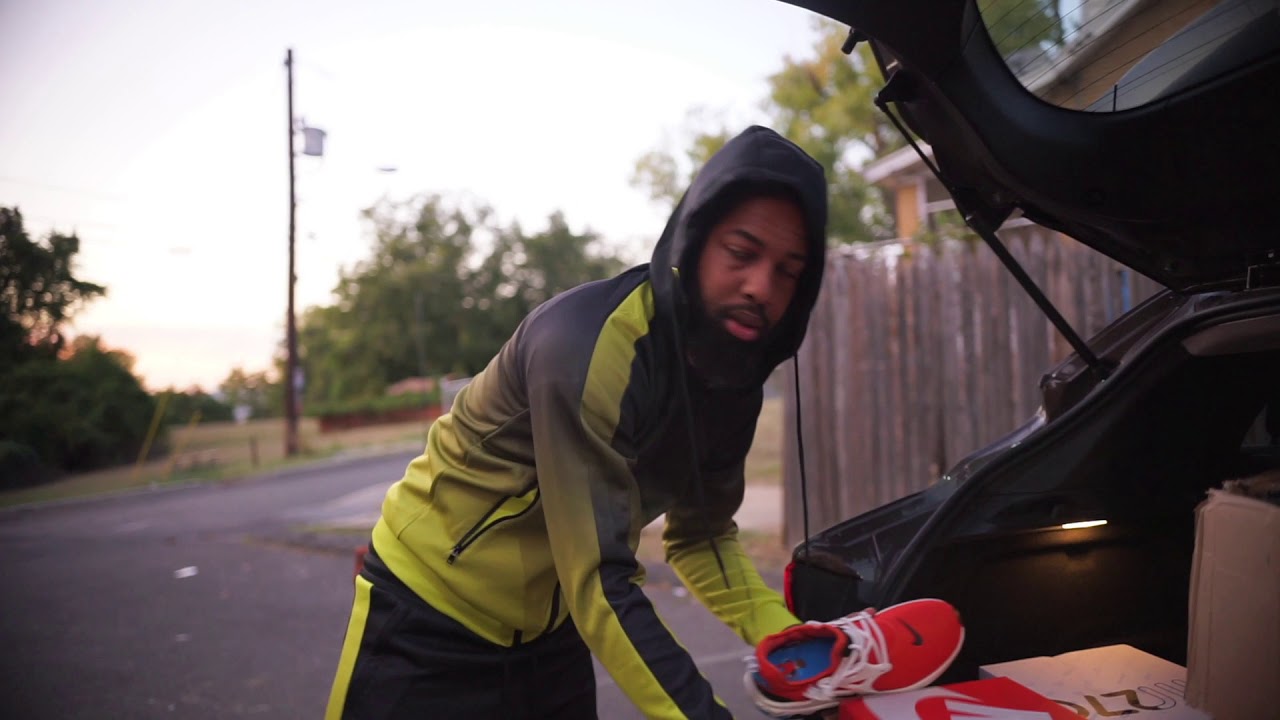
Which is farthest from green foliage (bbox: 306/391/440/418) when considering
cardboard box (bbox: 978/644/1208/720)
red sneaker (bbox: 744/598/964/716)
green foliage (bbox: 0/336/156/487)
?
red sneaker (bbox: 744/598/964/716)

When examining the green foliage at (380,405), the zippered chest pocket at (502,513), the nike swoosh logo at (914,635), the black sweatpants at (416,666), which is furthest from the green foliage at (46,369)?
the green foliage at (380,405)

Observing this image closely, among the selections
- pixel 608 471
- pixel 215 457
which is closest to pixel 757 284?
pixel 608 471

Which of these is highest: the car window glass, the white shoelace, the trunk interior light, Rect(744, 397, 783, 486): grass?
the car window glass

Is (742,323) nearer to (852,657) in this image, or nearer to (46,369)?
(852,657)

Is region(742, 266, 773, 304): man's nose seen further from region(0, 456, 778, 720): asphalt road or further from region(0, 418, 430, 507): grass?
region(0, 418, 430, 507): grass

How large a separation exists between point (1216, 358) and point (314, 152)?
18.9 ft

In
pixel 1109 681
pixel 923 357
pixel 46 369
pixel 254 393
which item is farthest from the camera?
pixel 254 393

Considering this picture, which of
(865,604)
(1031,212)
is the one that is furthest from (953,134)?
(865,604)

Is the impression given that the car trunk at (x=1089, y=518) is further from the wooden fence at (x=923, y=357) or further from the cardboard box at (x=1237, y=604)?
the wooden fence at (x=923, y=357)

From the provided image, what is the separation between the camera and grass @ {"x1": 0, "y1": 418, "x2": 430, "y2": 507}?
9.57 meters

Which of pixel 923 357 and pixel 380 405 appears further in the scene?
pixel 380 405

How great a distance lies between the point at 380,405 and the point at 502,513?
37477mm

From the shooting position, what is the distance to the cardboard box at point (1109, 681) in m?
1.76

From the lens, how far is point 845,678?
147 centimetres
